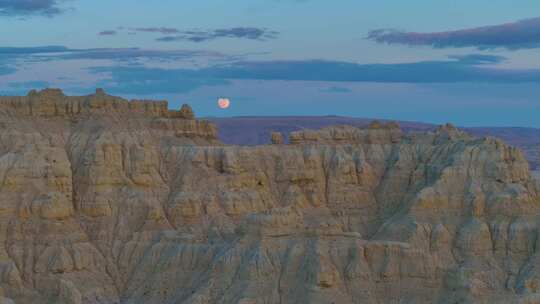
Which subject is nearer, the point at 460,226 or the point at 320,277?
the point at 320,277

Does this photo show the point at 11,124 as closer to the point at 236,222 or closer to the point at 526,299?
the point at 236,222

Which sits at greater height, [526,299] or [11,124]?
[11,124]

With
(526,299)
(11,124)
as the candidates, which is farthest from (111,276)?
(526,299)

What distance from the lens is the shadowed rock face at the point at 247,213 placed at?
8206 centimetres

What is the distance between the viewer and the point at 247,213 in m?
93.6

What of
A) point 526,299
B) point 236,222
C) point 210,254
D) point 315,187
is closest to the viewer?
point 526,299

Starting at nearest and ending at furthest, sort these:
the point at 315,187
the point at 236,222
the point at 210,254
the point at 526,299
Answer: the point at 526,299
the point at 210,254
the point at 236,222
the point at 315,187

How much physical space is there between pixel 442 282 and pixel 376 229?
522 inches

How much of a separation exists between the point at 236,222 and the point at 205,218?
2.54 m

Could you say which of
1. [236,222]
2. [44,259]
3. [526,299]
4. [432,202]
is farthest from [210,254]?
[526,299]

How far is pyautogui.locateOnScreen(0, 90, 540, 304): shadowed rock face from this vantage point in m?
82.1

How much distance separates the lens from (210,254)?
8681 centimetres

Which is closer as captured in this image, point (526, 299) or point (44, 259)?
point (526, 299)

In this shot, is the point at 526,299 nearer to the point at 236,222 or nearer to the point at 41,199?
the point at 236,222
